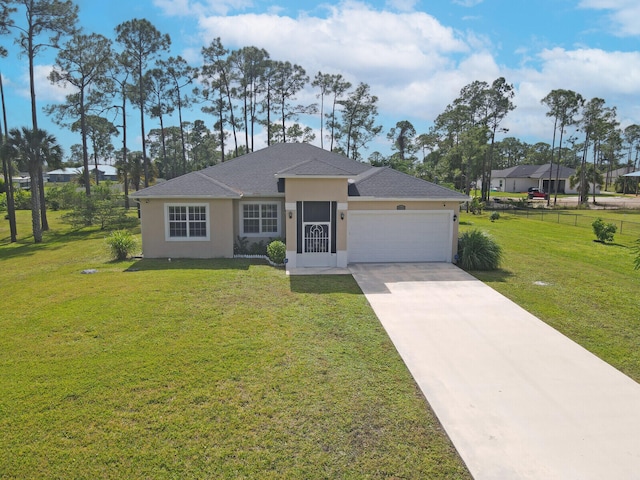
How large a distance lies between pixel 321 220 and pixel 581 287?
8.98 meters

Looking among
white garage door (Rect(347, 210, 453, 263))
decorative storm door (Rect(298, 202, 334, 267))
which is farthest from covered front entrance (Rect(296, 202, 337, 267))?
white garage door (Rect(347, 210, 453, 263))

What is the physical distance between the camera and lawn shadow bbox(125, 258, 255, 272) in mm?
15707

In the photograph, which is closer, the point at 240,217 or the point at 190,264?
the point at 190,264

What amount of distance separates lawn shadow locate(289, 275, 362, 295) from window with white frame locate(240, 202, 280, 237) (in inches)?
173

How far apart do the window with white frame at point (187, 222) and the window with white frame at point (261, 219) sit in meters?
1.63

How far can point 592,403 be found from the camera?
677 centimetres

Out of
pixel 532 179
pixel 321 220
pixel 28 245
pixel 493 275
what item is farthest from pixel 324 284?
pixel 532 179

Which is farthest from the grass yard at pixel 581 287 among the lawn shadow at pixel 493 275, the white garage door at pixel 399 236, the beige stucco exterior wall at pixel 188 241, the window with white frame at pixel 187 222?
the window with white frame at pixel 187 222

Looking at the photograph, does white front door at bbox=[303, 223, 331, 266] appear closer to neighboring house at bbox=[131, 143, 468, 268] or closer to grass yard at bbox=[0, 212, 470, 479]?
neighboring house at bbox=[131, 143, 468, 268]

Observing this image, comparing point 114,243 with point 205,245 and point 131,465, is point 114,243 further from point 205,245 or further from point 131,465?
point 131,465

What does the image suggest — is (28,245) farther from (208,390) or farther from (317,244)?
(208,390)

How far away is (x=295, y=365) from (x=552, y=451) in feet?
13.9

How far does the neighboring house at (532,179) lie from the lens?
222ft

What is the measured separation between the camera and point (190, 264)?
16328 mm
